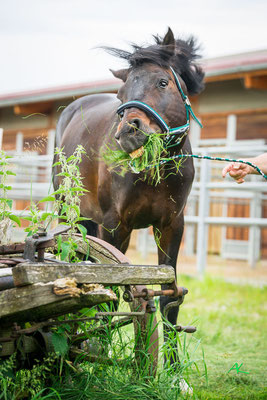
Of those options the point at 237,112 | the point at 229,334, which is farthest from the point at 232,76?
the point at 229,334

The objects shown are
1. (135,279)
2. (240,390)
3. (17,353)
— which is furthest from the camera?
(240,390)

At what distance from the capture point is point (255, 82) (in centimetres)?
1055

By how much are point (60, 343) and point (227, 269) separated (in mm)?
8207

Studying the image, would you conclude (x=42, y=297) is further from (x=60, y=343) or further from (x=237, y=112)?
(x=237, y=112)

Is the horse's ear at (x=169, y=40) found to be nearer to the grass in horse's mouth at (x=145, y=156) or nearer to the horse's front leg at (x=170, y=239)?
the grass in horse's mouth at (x=145, y=156)

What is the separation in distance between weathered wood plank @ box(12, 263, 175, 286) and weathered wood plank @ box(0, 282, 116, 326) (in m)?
0.04

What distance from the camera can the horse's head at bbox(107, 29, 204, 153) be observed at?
310cm

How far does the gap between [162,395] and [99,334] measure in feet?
1.32

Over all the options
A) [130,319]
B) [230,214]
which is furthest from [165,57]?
[230,214]

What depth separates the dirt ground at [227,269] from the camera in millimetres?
8134

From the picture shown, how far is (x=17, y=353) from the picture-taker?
227cm

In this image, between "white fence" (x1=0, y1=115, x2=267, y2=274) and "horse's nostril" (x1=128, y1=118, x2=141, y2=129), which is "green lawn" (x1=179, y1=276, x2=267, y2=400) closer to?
"white fence" (x1=0, y1=115, x2=267, y2=274)

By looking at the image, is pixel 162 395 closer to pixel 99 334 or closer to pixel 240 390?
pixel 99 334

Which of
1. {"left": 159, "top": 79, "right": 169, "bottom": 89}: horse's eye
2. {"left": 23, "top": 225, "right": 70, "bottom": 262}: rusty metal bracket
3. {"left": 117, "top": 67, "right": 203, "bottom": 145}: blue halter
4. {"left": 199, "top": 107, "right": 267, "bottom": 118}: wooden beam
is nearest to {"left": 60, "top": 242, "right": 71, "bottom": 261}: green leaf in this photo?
{"left": 23, "top": 225, "right": 70, "bottom": 262}: rusty metal bracket
